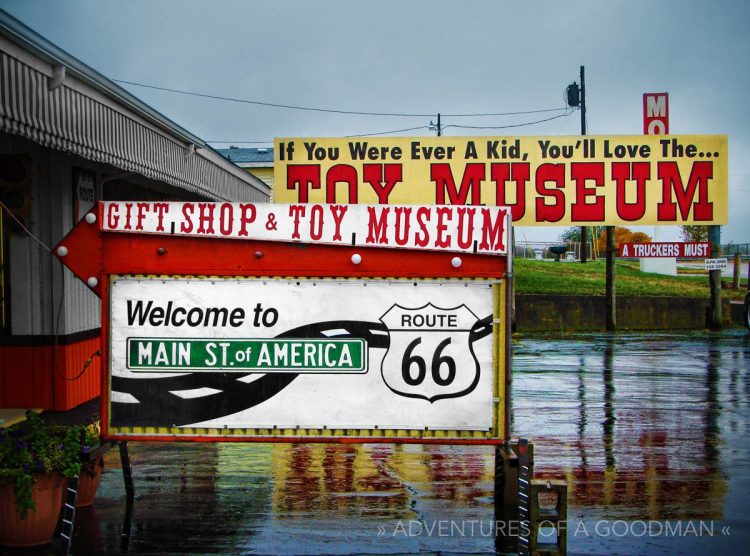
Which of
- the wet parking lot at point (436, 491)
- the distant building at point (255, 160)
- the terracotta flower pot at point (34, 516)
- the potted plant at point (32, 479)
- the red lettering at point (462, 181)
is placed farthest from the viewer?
the distant building at point (255, 160)

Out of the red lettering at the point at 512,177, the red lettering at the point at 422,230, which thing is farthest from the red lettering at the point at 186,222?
the red lettering at the point at 512,177

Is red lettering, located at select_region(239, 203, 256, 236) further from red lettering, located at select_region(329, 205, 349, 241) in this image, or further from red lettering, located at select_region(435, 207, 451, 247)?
red lettering, located at select_region(435, 207, 451, 247)

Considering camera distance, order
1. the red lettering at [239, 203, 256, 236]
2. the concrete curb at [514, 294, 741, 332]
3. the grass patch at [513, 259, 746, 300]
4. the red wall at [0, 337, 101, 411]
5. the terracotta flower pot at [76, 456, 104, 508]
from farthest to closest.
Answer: the grass patch at [513, 259, 746, 300]
the concrete curb at [514, 294, 741, 332]
the red wall at [0, 337, 101, 411]
the terracotta flower pot at [76, 456, 104, 508]
the red lettering at [239, 203, 256, 236]

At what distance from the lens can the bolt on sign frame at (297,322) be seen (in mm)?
5918

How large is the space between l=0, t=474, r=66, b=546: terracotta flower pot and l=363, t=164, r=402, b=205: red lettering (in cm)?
1635

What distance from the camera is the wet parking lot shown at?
19.0 ft

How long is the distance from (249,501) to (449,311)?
2.37 metres

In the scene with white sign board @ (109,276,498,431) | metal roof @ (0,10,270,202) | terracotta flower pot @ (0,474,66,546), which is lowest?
terracotta flower pot @ (0,474,66,546)

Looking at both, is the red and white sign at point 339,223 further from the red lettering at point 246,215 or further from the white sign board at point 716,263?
the white sign board at point 716,263

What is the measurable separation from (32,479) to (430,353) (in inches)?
112

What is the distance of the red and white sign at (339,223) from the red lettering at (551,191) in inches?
638

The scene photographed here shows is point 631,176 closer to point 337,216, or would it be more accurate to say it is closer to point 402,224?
point 402,224

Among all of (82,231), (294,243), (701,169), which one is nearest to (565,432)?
(294,243)

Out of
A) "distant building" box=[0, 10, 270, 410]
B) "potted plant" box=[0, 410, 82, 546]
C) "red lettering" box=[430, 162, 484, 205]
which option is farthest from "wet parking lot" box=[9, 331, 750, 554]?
"red lettering" box=[430, 162, 484, 205]
